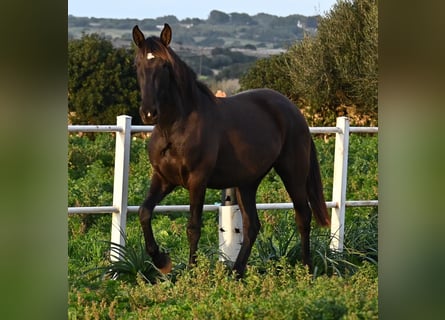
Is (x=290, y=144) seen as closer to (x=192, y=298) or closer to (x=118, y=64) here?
(x=192, y=298)

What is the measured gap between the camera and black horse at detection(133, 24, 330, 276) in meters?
3.78

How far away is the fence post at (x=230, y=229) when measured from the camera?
479cm

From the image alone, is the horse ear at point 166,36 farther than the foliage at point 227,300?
Yes

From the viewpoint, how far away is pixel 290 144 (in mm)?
A: 4531

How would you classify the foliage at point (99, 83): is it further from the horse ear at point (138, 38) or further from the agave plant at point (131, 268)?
the horse ear at point (138, 38)

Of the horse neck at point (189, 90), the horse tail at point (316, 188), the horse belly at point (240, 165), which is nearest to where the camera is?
the horse neck at point (189, 90)

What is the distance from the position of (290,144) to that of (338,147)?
1207mm

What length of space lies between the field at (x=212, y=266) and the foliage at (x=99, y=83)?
5.67ft

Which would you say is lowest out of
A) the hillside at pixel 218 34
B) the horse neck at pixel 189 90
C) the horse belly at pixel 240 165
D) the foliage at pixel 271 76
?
the horse belly at pixel 240 165

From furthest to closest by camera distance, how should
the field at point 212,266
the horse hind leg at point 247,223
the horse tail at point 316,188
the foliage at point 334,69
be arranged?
the foliage at point 334,69, the horse tail at point 316,188, the horse hind leg at point 247,223, the field at point 212,266

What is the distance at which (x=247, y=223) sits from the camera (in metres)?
4.43

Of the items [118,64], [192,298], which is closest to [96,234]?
[192,298]

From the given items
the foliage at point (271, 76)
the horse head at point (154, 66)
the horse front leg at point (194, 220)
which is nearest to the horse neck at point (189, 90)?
the horse head at point (154, 66)

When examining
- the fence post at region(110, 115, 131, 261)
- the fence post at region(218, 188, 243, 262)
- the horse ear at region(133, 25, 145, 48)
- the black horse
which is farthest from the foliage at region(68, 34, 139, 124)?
the horse ear at region(133, 25, 145, 48)
